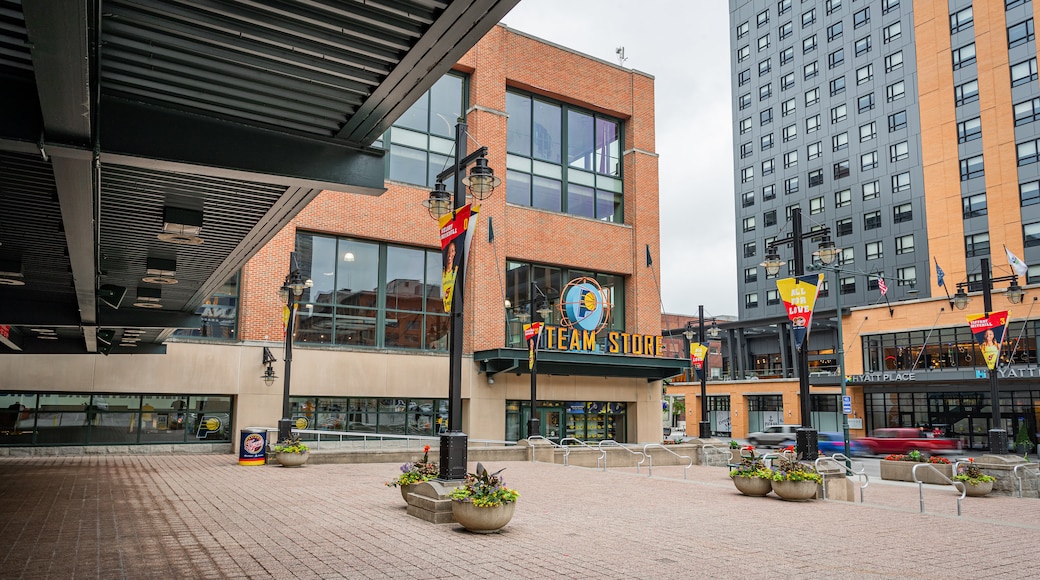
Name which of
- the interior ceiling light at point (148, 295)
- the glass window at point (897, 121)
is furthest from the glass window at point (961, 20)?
the interior ceiling light at point (148, 295)

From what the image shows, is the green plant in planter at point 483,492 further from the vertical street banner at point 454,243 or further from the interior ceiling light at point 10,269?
the interior ceiling light at point 10,269

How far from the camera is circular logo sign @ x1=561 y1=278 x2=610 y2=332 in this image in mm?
35750

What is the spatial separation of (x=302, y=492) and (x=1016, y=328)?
4746 cm

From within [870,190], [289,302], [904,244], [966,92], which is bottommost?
[289,302]

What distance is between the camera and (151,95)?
23.3ft

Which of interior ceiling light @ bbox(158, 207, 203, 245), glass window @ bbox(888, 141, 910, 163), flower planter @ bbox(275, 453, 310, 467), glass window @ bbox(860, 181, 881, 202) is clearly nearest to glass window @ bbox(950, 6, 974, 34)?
glass window @ bbox(888, 141, 910, 163)

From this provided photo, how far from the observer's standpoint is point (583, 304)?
118 ft

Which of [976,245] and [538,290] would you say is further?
[976,245]

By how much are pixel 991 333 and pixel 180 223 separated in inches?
894

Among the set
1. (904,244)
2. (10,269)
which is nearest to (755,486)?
(10,269)

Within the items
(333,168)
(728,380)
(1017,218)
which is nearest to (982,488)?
(333,168)

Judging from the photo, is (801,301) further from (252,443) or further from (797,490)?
(252,443)

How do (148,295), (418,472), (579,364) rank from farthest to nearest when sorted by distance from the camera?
(579,364) < (148,295) < (418,472)

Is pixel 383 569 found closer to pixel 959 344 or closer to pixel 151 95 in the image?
pixel 151 95
